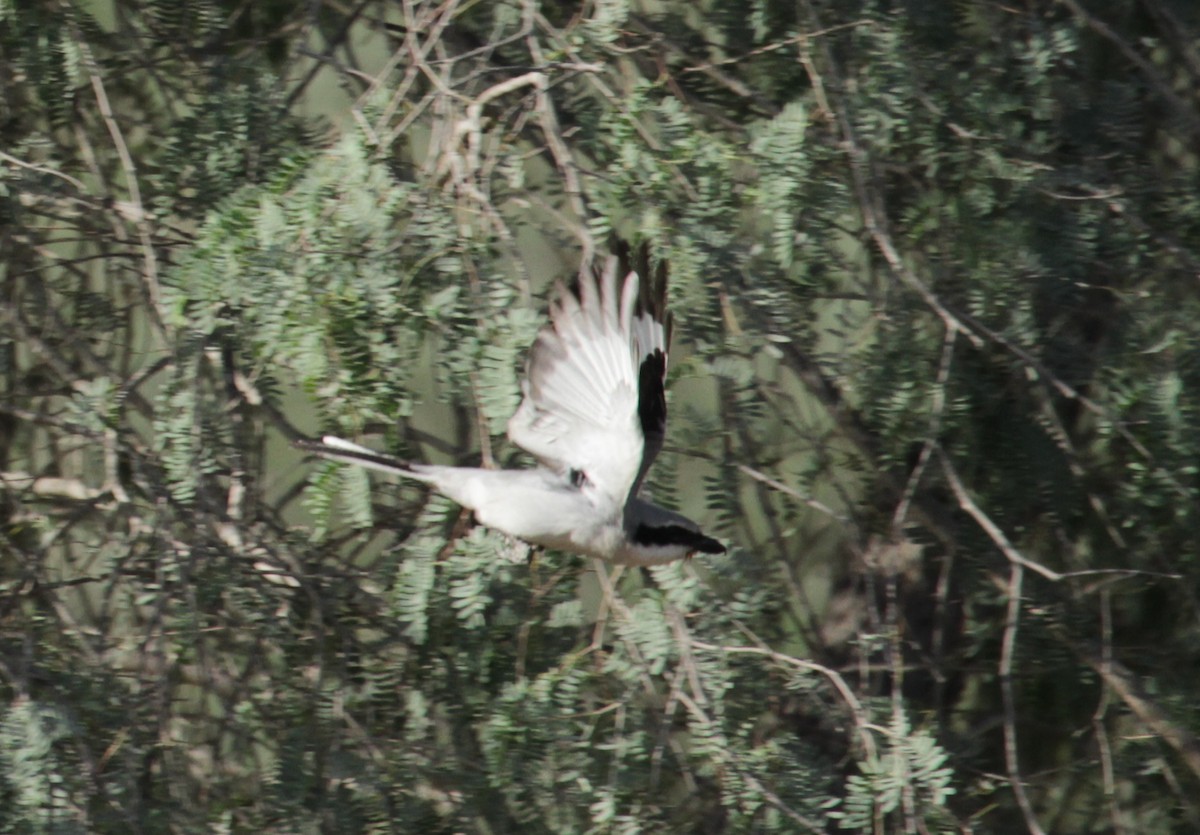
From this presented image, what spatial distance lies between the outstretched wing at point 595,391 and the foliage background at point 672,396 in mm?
47

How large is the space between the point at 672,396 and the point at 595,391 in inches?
13.7

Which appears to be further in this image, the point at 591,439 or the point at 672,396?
the point at 672,396

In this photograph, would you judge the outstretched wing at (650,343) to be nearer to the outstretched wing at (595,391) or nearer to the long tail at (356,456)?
the outstretched wing at (595,391)

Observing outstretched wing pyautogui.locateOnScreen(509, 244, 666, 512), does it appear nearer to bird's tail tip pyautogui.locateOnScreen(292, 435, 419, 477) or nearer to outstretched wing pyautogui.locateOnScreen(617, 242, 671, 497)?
outstretched wing pyautogui.locateOnScreen(617, 242, 671, 497)

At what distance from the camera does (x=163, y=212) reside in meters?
2.71

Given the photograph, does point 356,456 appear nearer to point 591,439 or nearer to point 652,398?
point 591,439

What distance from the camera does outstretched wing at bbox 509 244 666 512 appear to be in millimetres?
2207

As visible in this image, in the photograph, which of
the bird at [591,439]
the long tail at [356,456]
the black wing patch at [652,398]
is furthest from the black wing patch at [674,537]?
the long tail at [356,456]

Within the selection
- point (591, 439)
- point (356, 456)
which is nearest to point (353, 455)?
point (356, 456)

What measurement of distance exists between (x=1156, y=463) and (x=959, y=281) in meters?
0.44

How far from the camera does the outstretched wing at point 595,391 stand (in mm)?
2207

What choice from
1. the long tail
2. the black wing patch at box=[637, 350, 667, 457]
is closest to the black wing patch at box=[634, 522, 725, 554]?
the black wing patch at box=[637, 350, 667, 457]

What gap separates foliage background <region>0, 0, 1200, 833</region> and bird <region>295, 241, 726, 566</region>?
0.05m

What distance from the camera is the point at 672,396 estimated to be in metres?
2.61
